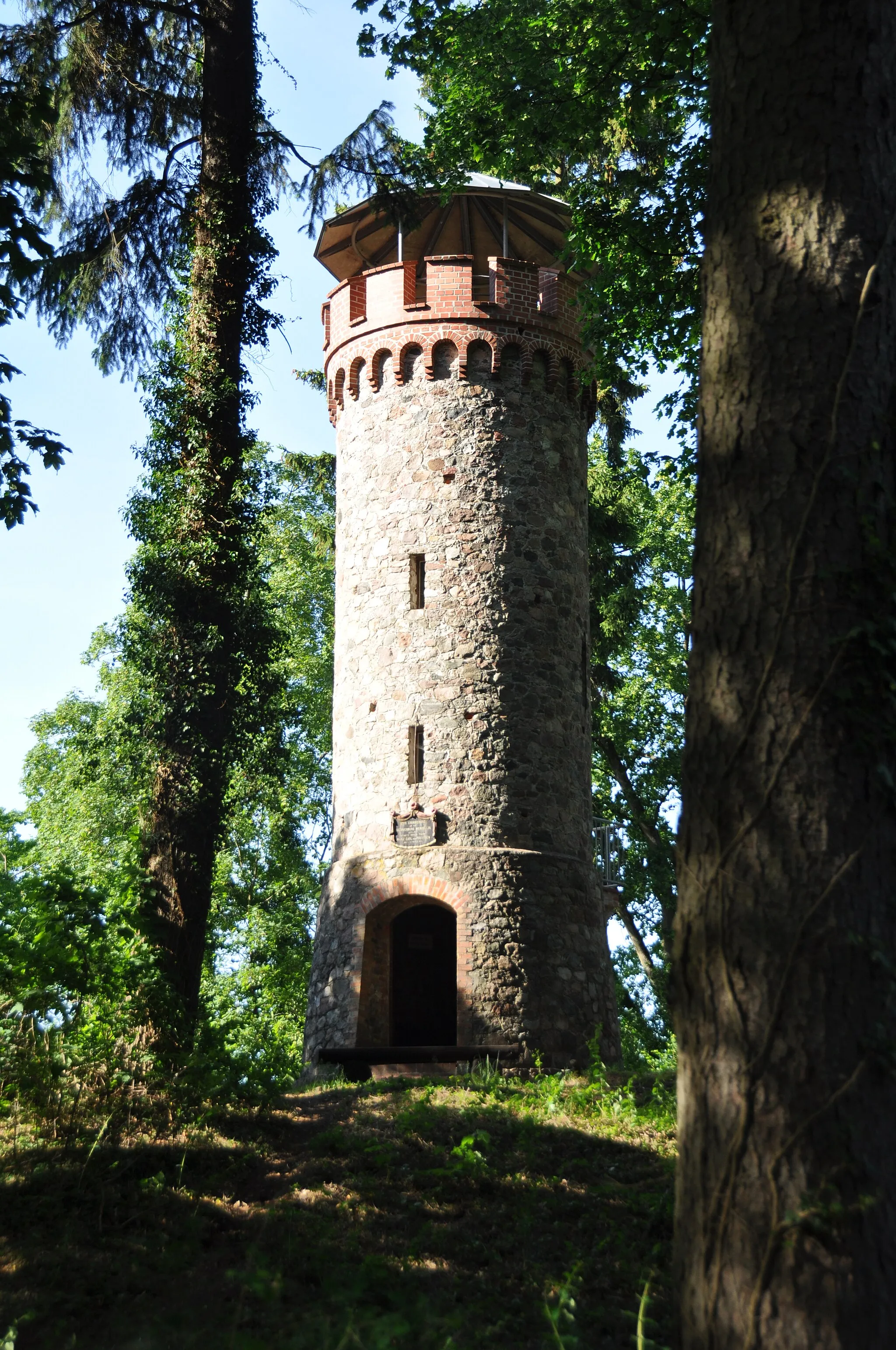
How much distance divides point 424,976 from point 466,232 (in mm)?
10521

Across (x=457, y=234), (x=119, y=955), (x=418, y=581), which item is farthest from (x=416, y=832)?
(x=457, y=234)

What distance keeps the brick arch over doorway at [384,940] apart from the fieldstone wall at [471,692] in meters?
0.02

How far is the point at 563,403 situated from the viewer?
52.3 ft

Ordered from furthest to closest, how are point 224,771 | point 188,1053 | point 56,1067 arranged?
1. point 224,771
2. point 188,1053
3. point 56,1067

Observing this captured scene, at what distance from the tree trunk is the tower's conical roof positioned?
4.71 meters

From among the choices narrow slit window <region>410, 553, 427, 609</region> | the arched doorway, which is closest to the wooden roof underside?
narrow slit window <region>410, 553, 427, 609</region>

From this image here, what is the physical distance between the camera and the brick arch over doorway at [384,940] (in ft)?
43.8

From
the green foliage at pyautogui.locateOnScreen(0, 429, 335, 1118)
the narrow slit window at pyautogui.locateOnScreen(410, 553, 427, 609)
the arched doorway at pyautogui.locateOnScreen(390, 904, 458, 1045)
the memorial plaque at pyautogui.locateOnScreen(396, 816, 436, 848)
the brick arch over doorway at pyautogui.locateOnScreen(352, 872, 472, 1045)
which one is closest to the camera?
the green foliage at pyautogui.locateOnScreen(0, 429, 335, 1118)

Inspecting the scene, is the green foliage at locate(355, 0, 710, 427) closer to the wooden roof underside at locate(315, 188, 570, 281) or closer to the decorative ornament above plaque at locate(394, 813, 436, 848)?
the wooden roof underside at locate(315, 188, 570, 281)

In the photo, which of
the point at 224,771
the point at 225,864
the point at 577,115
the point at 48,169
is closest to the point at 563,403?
the point at 577,115

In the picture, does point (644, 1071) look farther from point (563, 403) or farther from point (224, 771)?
point (563, 403)

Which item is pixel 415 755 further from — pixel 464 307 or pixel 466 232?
pixel 466 232

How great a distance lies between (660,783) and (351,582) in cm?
914

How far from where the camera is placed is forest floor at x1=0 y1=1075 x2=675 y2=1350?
200 inches
